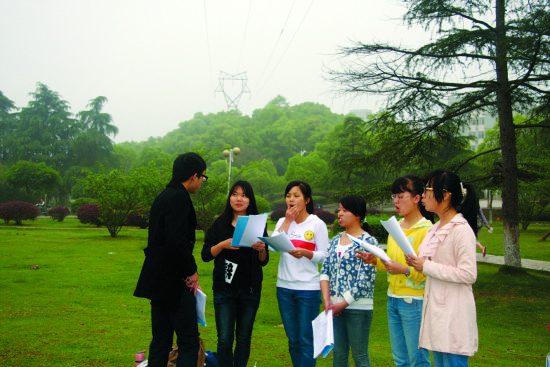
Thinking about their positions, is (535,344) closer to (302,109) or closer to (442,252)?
(442,252)

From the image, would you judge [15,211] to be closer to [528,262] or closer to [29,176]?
[29,176]

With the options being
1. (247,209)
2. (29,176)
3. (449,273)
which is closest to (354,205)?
(247,209)

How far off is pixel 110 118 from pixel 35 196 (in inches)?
939

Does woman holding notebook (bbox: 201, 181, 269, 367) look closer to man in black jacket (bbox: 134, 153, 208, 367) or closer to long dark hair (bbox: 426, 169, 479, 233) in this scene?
man in black jacket (bbox: 134, 153, 208, 367)

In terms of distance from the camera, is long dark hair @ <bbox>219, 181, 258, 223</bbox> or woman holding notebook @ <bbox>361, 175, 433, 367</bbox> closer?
woman holding notebook @ <bbox>361, 175, 433, 367</bbox>

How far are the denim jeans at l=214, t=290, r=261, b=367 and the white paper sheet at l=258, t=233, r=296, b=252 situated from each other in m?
0.49

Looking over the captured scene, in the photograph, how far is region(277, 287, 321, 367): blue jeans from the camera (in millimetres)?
3725

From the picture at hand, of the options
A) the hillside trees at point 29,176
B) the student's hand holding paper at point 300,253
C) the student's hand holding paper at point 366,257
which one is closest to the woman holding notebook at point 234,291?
the student's hand holding paper at point 300,253

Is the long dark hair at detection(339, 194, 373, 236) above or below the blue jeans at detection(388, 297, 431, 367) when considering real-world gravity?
above

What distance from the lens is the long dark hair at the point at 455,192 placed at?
2.90 metres

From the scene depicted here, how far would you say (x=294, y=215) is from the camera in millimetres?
3891

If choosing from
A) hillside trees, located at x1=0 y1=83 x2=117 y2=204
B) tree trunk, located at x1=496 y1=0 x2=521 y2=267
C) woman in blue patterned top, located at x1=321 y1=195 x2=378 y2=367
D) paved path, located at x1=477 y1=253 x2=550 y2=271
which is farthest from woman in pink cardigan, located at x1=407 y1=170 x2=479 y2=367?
hillside trees, located at x1=0 y1=83 x2=117 y2=204

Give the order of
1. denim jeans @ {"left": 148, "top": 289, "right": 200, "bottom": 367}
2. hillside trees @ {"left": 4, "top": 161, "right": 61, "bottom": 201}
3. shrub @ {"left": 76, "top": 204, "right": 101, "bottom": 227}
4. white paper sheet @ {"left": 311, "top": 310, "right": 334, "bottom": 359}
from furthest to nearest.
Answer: hillside trees @ {"left": 4, "top": 161, "right": 61, "bottom": 201} < shrub @ {"left": 76, "top": 204, "right": 101, "bottom": 227} < denim jeans @ {"left": 148, "top": 289, "right": 200, "bottom": 367} < white paper sheet @ {"left": 311, "top": 310, "right": 334, "bottom": 359}

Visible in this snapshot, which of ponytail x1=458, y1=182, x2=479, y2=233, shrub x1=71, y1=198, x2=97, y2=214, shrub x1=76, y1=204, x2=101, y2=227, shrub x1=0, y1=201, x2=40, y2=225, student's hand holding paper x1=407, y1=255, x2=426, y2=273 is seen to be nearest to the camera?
Result: student's hand holding paper x1=407, y1=255, x2=426, y2=273
